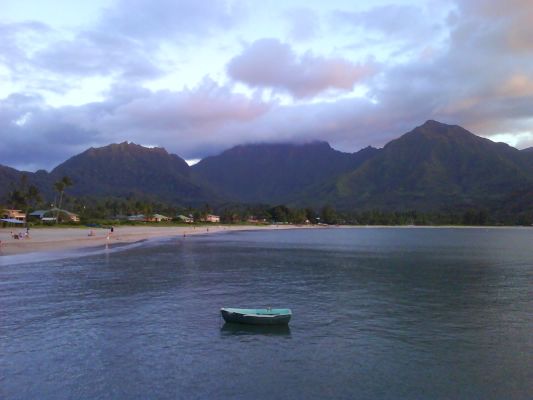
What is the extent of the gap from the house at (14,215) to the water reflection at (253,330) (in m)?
150

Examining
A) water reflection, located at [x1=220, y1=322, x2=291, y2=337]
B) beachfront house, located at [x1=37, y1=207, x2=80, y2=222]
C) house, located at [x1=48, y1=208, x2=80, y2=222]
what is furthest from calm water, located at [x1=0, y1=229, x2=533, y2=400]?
house, located at [x1=48, y1=208, x2=80, y2=222]

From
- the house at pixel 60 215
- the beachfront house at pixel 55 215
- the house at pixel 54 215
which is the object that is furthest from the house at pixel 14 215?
the house at pixel 60 215

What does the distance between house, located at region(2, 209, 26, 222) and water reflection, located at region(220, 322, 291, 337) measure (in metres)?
150

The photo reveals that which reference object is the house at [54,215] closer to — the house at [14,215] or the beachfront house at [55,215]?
the beachfront house at [55,215]

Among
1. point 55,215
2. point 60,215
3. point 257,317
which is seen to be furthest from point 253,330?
point 55,215

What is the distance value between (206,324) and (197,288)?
13772 mm

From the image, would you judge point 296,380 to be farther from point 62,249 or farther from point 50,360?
point 62,249

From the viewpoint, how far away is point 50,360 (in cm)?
2183

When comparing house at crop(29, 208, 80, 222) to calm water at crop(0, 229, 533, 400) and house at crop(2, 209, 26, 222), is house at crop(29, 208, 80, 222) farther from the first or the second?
calm water at crop(0, 229, 533, 400)

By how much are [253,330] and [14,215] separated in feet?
544

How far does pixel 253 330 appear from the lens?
28609 millimetres

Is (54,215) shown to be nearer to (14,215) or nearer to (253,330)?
(14,215)

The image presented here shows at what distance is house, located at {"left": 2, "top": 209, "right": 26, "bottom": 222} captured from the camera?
514ft

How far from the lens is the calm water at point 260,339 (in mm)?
19328
